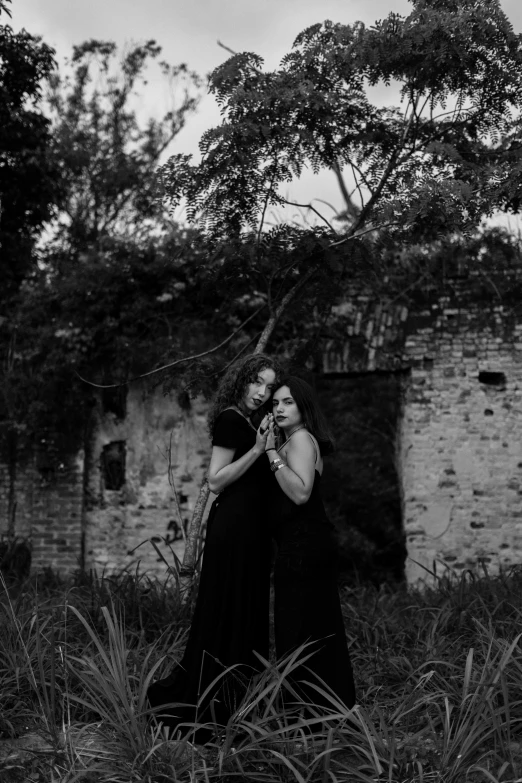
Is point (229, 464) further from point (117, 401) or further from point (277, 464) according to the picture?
point (117, 401)

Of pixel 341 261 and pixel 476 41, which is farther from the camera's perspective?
pixel 341 261

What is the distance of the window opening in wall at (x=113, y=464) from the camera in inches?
336

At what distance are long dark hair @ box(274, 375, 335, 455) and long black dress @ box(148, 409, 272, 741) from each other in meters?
0.35

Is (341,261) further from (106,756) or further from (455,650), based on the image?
(106,756)

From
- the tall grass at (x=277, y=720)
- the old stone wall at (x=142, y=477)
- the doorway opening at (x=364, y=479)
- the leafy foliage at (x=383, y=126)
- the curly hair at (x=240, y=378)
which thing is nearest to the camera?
the tall grass at (x=277, y=720)

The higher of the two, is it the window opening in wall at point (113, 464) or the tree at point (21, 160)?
the tree at point (21, 160)

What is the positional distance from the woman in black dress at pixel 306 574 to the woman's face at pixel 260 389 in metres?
0.21

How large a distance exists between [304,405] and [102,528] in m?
5.31

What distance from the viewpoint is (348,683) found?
3641mm

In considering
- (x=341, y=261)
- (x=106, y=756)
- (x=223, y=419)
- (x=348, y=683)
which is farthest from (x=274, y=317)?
(x=106, y=756)

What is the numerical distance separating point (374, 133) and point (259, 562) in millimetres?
3484

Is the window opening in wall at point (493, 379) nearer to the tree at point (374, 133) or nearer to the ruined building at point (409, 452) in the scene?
the ruined building at point (409, 452)

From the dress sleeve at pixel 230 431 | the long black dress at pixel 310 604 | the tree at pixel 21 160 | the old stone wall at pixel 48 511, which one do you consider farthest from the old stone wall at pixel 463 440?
the tree at pixel 21 160

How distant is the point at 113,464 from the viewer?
8.59 m
